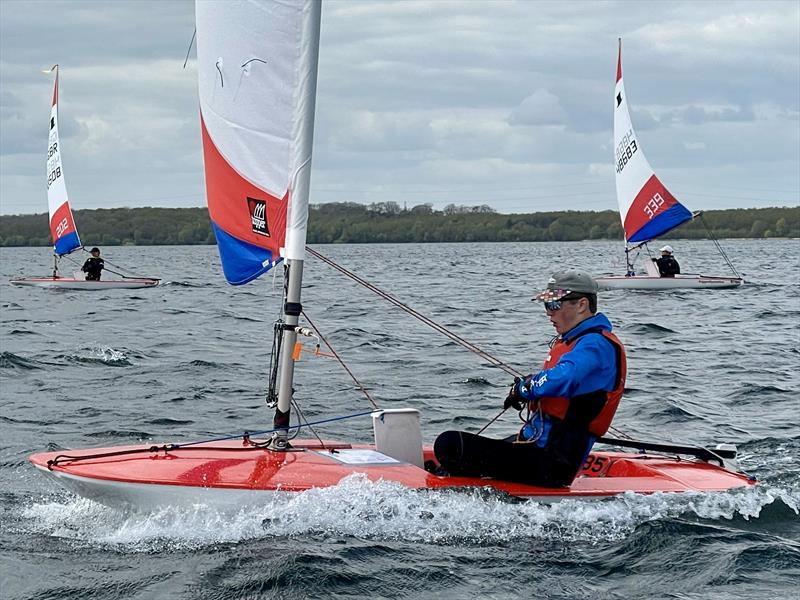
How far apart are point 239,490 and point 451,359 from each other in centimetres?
835

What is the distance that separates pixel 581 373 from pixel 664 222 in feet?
79.1

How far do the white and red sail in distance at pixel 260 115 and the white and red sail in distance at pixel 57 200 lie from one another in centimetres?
2429

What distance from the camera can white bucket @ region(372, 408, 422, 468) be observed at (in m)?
6.54

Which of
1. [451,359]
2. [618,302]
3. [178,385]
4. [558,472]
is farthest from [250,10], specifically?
[618,302]

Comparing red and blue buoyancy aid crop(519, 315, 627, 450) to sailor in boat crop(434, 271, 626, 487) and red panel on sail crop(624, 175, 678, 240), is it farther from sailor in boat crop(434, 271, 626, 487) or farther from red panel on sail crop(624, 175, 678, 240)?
red panel on sail crop(624, 175, 678, 240)

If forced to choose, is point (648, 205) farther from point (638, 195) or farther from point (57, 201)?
point (57, 201)

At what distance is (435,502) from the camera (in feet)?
19.6

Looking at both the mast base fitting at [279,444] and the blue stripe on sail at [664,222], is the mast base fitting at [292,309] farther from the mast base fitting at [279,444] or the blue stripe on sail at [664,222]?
the blue stripe on sail at [664,222]

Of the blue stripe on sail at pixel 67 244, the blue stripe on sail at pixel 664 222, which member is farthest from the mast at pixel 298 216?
the blue stripe on sail at pixel 67 244

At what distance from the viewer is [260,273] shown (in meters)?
6.46

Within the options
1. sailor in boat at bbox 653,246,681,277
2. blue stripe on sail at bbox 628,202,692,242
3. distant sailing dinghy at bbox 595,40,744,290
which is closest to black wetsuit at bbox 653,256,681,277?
sailor in boat at bbox 653,246,681,277

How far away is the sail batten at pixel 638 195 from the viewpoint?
95.4ft

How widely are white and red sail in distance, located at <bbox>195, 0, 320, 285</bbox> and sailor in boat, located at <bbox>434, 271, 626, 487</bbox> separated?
4.84 ft

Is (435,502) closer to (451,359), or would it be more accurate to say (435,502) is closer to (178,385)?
(178,385)
